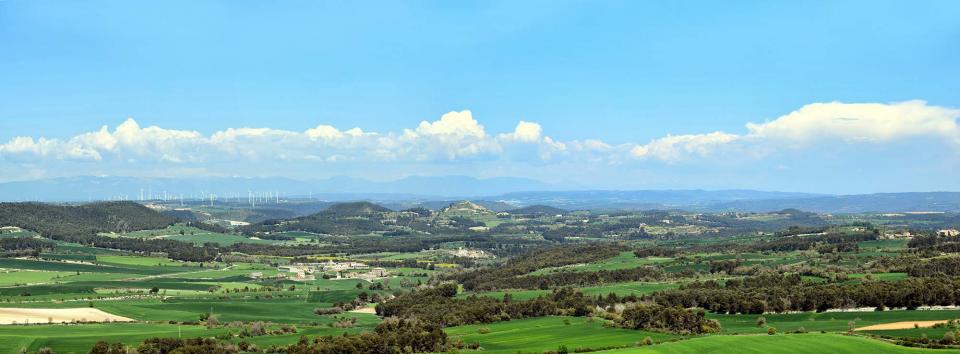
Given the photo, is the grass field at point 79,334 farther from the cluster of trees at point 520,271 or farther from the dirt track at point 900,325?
the cluster of trees at point 520,271

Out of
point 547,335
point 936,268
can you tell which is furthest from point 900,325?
point 936,268

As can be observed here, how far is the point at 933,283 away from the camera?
95.5 metres

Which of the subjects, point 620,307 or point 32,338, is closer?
point 32,338

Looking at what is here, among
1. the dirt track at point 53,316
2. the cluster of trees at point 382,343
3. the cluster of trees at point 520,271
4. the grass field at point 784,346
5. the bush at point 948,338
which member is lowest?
the cluster of trees at point 520,271

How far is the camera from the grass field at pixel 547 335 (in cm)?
7619

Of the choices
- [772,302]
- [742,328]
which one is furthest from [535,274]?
[742,328]

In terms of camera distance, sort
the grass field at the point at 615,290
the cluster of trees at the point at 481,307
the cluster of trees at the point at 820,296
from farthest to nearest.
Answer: the grass field at the point at 615,290
the cluster of trees at the point at 481,307
the cluster of trees at the point at 820,296

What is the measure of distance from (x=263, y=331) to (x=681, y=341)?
4361 cm

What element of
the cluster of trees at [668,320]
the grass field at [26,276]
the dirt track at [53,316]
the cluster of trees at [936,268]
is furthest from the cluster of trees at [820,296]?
the grass field at [26,276]

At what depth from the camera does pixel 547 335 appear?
84.2m

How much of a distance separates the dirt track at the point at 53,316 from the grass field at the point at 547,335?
42.2m

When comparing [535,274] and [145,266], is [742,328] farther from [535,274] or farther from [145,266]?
[145,266]

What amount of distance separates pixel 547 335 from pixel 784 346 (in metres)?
24.2

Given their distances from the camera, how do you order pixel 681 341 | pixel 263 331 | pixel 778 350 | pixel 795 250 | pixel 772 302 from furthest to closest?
pixel 795 250
pixel 772 302
pixel 263 331
pixel 681 341
pixel 778 350
